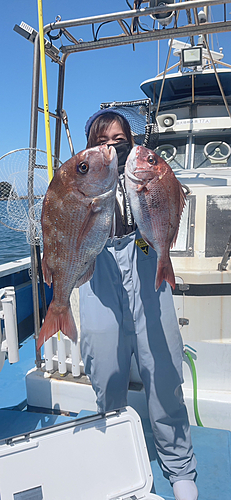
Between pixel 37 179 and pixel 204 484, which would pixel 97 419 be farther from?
pixel 37 179

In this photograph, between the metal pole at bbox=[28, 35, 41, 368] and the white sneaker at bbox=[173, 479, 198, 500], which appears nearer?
the white sneaker at bbox=[173, 479, 198, 500]

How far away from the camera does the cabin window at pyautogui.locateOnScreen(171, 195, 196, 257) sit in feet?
10.9

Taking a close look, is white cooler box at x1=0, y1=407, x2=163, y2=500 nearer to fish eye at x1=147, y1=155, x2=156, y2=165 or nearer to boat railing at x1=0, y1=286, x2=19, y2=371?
boat railing at x1=0, y1=286, x2=19, y2=371

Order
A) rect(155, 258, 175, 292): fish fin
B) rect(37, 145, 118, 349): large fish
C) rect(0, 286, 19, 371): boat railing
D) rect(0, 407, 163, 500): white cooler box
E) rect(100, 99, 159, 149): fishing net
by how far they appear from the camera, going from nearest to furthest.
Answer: rect(37, 145, 118, 349): large fish, rect(155, 258, 175, 292): fish fin, rect(0, 407, 163, 500): white cooler box, rect(0, 286, 19, 371): boat railing, rect(100, 99, 159, 149): fishing net

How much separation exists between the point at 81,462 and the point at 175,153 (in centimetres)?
536

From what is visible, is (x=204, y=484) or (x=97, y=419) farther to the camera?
(x=204, y=484)

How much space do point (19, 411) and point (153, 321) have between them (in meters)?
2.09

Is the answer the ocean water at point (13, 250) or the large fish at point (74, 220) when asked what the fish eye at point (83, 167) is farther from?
the ocean water at point (13, 250)

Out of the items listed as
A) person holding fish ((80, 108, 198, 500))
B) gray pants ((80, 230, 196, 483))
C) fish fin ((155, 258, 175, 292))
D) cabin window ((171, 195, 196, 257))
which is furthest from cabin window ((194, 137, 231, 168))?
fish fin ((155, 258, 175, 292))

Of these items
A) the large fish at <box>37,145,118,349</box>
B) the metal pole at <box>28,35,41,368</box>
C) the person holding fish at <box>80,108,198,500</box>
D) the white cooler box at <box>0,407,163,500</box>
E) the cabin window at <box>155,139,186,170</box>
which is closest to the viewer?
the large fish at <box>37,145,118,349</box>

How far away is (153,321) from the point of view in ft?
6.68

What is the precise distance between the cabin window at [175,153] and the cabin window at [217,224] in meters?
2.85

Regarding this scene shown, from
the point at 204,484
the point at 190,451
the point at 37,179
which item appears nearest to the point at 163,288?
the point at 190,451

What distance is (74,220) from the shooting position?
1.54m
